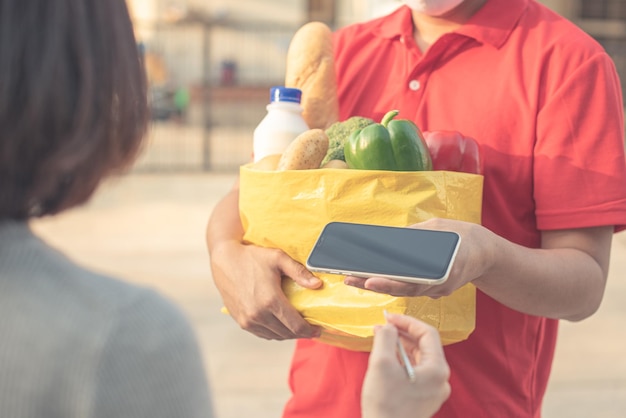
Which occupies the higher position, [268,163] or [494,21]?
[494,21]

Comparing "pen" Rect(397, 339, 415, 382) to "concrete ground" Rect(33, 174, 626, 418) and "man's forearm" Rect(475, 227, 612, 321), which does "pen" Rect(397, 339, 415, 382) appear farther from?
"concrete ground" Rect(33, 174, 626, 418)

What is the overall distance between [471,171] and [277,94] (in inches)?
16.3

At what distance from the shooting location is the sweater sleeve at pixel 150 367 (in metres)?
0.94

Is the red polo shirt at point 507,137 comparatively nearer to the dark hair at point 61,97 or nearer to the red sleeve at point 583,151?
the red sleeve at point 583,151

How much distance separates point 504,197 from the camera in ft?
5.82

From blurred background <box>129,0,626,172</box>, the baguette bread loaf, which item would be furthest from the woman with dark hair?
blurred background <box>129,0,626,172</box>

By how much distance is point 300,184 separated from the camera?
160 cm

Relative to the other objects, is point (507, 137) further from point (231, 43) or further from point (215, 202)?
point (231, 43)

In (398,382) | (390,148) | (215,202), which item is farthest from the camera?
(215,202)

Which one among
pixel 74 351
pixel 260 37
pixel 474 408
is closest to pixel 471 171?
pixel 474 408

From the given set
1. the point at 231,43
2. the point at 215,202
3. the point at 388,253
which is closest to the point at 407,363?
the point at 388,253

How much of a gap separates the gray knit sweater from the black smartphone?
40 cm

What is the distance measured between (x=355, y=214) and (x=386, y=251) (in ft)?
0.67

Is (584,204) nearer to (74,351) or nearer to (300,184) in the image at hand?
(300,184)
